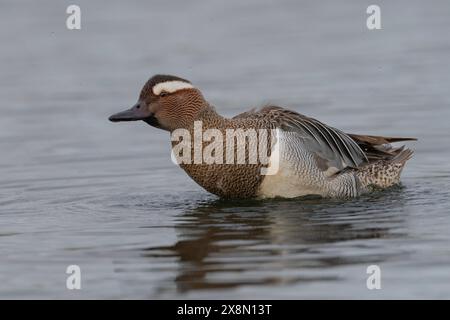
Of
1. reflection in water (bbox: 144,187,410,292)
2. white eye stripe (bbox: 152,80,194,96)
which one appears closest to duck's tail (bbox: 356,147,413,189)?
reflection in water (bbox: 144,187,410,292)

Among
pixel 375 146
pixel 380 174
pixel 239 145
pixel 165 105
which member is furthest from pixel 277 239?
pixel 375 146

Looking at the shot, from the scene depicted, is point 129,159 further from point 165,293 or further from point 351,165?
point 165,293

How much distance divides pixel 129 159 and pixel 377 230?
4.24m

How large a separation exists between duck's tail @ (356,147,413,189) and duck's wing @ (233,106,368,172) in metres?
0.11

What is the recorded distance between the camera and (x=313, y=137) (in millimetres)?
11625

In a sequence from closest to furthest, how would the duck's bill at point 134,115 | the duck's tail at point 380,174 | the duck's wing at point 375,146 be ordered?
the duck's bill at point 134,115
the duck's tail at point 380,174
the duck's wing at point 375,146

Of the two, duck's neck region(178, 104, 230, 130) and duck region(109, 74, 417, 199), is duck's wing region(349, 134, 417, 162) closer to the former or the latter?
duck region(109, 74, 417, 199)

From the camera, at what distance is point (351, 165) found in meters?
12.0

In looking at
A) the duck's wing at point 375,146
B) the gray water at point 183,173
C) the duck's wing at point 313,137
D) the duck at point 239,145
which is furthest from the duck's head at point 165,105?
the duck's wing at point 375,146

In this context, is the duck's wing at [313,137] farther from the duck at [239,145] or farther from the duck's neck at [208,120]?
the duck's neck at [208,120]

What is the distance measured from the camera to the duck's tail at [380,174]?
12.1 m

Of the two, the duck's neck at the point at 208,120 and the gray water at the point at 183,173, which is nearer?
the gray water at the point at 183,173

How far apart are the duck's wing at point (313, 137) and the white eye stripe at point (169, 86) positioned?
65 centimetres

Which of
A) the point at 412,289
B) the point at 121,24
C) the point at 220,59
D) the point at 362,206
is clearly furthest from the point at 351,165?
the point at 121,24
